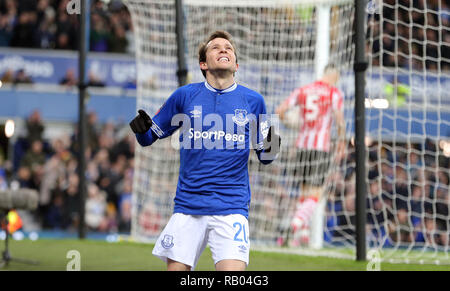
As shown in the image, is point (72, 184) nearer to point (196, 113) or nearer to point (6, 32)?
point (6, 32)

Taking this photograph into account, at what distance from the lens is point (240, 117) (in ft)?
13.2

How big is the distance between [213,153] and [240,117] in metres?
0.25

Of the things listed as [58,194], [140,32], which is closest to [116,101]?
[58,194]

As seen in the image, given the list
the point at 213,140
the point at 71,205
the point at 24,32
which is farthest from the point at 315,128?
the point at 24,32

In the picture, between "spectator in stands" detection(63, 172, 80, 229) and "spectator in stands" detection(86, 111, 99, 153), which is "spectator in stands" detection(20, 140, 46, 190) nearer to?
"spectator in stands" detection(63, 172, 80, 229)

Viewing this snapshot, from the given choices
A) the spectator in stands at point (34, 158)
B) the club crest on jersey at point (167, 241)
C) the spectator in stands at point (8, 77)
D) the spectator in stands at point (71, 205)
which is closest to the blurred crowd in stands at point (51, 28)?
the spectator in stands at point (8, 77)

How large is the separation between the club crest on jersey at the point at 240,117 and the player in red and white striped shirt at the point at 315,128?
379cm

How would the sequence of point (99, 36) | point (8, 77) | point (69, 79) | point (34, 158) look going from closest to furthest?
point (34, 158), point (8, 77), point (69, 79), point (99, 36)

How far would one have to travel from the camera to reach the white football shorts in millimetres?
3814

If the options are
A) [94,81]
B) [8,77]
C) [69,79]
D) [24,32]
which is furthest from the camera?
[24,32]

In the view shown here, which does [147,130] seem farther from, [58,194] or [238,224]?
[58,194]

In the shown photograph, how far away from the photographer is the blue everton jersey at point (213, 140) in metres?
3.91

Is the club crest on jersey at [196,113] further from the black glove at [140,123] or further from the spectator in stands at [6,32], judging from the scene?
the spectator in stands at [6,32]

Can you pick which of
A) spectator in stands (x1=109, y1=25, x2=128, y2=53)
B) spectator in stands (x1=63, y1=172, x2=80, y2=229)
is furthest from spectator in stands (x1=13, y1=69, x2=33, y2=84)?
spectator in stands (x1=63, y1=172, x2=80, y2=229)
